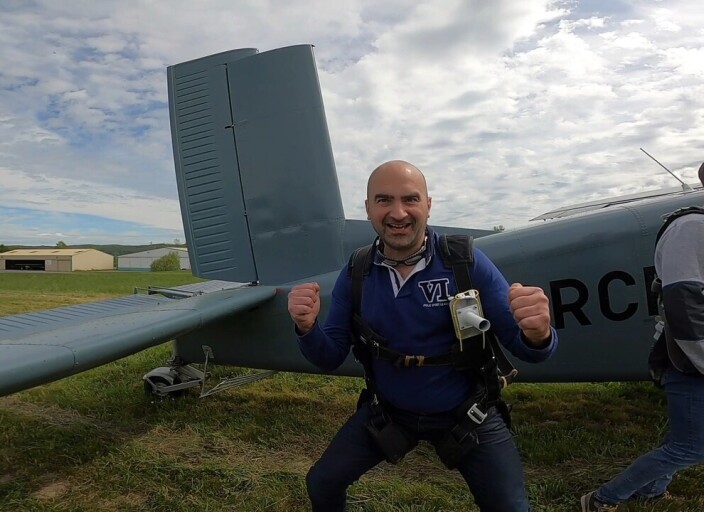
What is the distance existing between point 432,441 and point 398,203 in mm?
990

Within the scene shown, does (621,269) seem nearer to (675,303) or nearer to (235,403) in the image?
(675,303)

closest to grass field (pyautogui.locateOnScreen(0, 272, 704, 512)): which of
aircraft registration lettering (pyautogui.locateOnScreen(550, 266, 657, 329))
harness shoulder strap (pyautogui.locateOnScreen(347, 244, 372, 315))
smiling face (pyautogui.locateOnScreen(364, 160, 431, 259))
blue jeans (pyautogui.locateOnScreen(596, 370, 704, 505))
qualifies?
blue jeans (pyautogui.locateOnScreen(596, 370, 704, 505))

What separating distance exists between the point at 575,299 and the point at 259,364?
2.55m

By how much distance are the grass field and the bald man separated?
1.40 metres

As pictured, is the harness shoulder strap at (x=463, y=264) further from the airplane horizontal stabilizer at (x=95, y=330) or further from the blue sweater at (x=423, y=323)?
the airplane horizontal stabilizer at (x=95, y=330)

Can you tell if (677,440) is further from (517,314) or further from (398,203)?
(398,203)

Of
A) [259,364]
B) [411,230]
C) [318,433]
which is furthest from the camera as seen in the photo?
[318,433]

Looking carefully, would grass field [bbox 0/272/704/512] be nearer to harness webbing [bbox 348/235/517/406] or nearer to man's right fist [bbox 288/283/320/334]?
harness webbing [bbox 348/235/517/406]

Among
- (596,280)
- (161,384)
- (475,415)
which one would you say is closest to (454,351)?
(475,415)

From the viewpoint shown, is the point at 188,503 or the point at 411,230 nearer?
the point at 411,230

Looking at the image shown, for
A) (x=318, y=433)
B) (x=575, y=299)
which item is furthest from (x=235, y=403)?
(x=575, y=299)

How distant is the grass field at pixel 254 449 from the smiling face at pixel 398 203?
2.09 m

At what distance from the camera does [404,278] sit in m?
2.05

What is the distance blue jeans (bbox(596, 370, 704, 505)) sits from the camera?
247 cm
